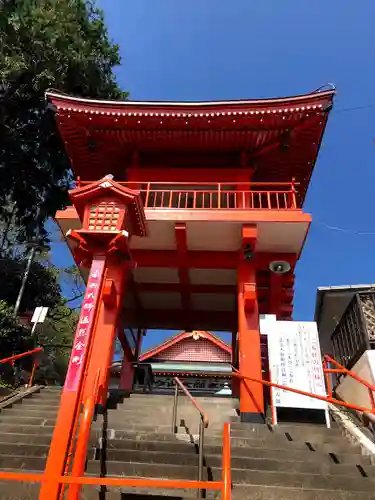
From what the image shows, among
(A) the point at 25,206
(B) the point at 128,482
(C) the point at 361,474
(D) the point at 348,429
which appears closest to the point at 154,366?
(A) the point at 25,206

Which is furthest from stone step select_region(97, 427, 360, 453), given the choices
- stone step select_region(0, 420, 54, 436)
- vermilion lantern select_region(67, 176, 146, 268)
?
vermilion lantern select_region(67, 176, 146, 268)

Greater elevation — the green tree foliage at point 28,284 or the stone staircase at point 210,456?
the green tree foliage at point 28,284

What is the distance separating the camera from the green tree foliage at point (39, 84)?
16.2m

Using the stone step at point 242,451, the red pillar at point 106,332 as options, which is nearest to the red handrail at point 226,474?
the stone step at point 242,451

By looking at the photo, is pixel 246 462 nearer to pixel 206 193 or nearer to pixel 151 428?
pixel 151 428

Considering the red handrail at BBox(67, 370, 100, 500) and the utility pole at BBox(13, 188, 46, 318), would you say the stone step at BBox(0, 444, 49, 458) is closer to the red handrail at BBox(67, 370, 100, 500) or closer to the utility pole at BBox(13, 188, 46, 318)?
the red handrail at BBox(67, 370, 100, 500)

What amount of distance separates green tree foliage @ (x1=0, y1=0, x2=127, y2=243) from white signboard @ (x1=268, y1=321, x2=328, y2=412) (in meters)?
14.4

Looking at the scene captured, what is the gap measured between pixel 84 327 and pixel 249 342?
186 inches

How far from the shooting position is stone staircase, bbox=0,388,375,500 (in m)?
4.99

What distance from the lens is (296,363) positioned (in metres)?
7.58

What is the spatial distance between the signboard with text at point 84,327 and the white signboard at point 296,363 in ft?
14.0

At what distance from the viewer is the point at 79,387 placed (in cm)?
411

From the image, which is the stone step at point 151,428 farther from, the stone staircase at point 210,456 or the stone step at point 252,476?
Result: the stone step at point 252,476

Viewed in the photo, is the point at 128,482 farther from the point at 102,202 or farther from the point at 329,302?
the point at 329,302
